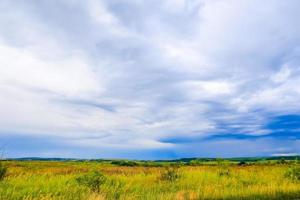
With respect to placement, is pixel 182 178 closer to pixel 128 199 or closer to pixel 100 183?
pixel 100 183

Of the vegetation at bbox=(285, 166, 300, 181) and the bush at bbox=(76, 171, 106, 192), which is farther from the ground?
the vegetation at bbox=(285, 166, 300, 181)

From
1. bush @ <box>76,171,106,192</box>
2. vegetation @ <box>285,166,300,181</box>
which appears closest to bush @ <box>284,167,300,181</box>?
vegetation @ <box>285,166,300,181</box>

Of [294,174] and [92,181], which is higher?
[294,174]

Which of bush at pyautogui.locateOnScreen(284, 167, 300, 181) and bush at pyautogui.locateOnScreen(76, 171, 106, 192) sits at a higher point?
bush at pyautogui.locateOnScreen(284, 167, 300, 181)

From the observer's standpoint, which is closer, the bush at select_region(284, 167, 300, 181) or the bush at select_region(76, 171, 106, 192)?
the bush at select_region(76, 171, 106, 192)

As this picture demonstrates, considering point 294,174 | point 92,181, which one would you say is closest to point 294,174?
point 294,174

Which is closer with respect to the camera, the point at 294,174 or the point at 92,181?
the point at 92,181

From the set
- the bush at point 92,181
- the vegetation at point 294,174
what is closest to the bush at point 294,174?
the vegetation at point 294,174

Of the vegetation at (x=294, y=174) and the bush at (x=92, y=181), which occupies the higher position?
the vegetation at (x=294, y=174)

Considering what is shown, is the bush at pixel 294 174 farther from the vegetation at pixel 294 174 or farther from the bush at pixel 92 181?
the bush at pixel 92 181

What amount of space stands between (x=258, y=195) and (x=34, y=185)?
9577 mm

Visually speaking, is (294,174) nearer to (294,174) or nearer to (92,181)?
(294,174)

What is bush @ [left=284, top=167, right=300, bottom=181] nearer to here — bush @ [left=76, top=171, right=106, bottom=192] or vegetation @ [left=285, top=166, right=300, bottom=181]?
vegetation @ [left=285, top=166, right=300, bottom=181]

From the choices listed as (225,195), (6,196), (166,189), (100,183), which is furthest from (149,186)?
(6,196)
